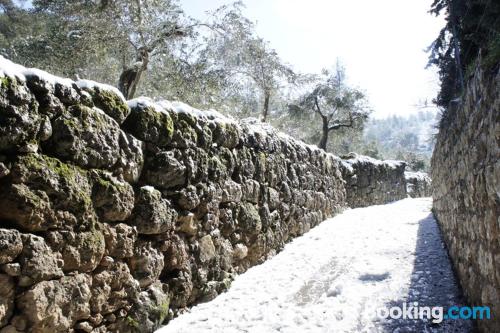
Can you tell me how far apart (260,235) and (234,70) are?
9.25m

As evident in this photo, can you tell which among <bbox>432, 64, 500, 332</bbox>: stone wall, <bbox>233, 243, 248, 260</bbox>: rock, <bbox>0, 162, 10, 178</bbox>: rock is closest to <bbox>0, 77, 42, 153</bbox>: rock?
<bbox>0, 162, 10, 178</bbox>: rock

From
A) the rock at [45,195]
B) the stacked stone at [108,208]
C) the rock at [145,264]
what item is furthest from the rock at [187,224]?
the rock at [45,195]

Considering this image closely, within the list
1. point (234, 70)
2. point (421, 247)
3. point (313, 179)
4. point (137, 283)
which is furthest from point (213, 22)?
point (137, 283)

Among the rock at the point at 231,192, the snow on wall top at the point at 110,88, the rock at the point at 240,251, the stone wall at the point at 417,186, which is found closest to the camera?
the snow on wall top at the point at 110,88

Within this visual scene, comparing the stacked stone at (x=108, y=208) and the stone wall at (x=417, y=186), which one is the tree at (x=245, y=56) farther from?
the stone wall at (x=417, y=186)

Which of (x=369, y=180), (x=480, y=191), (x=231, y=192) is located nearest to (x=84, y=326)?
(x=231, y=192)

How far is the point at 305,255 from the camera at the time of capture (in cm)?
662

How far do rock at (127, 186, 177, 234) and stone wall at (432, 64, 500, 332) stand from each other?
2.92m

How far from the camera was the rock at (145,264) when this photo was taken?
3457 millimetres

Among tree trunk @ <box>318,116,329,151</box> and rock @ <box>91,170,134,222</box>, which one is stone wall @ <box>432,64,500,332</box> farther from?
tree trunk @ <box>318,116,329,151</box>

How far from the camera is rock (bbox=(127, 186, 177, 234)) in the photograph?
3498 millimetres

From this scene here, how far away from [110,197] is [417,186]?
24.5 metres

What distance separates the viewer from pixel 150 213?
3572 mm

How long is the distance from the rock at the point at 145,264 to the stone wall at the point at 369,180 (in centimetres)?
1108
